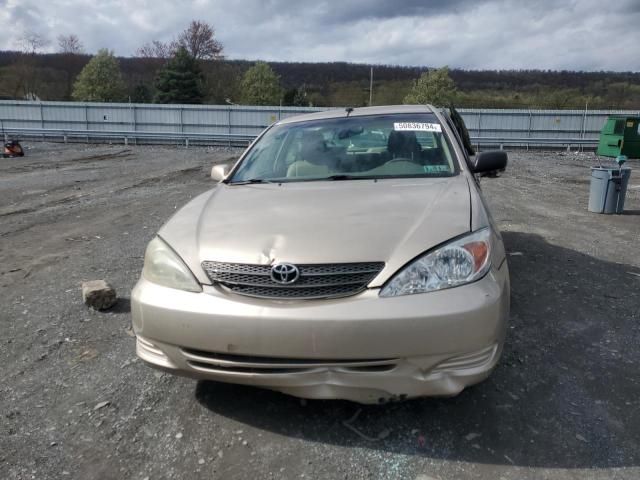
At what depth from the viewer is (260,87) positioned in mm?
55844

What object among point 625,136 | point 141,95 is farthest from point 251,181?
point 141,95

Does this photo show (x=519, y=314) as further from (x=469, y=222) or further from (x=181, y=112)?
(x=181, y=112)

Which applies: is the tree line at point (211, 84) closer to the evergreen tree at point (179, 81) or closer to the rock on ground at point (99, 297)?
the evergreen tree at point (179, 81)

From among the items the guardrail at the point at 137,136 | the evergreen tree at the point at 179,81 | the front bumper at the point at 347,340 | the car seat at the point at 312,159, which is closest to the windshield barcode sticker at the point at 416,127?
the car seat at the point at 312,159

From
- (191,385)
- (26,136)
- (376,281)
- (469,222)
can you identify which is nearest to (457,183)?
(469,222)

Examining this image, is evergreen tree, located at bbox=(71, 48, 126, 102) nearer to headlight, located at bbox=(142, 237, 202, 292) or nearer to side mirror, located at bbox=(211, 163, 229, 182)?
side mirror, located at bbox=(211, 163, 229, 182)

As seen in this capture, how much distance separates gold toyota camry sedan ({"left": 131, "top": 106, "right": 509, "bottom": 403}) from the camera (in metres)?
2.14

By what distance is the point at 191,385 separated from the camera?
293 cm

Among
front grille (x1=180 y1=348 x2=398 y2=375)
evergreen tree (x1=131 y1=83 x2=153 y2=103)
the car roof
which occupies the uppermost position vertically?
evergreen tree (x1=131 y1=83 x2=153 y2=103)

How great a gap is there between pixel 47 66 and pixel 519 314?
9406 cm

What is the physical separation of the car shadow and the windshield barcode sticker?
1.54m

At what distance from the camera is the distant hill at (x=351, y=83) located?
6241cm

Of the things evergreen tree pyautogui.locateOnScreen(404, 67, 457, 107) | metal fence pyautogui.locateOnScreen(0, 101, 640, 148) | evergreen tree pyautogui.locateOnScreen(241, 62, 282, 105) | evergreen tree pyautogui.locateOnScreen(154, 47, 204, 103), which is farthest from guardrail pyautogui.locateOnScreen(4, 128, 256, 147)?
evergreen tree pyautogui.locateOnScreen(404, 67, 457, 107)

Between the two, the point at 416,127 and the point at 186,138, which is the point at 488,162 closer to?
the point at 416,127
